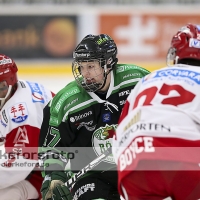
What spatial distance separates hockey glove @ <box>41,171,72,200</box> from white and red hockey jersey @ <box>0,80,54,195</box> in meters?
0.30

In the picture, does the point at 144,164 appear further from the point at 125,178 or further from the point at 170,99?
the point at 170,99

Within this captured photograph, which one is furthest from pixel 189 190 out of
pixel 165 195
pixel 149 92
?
pixel 149 92

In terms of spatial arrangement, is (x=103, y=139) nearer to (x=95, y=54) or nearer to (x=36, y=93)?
(x=95, y=54)

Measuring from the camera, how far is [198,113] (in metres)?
2.29

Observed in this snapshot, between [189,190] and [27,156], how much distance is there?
4.66 ft

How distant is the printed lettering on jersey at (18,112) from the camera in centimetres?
342

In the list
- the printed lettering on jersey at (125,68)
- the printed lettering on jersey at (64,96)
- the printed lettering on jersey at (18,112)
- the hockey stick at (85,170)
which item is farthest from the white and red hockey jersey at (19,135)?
the printed lettering on jersey at (125,68)

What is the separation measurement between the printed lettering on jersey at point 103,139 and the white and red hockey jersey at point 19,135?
404mm

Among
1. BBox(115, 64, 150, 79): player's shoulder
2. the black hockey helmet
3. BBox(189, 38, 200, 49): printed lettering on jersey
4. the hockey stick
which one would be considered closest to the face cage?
the black hockey helmet

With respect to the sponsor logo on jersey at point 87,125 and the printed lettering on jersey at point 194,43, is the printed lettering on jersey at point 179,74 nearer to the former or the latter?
the printed lettering on jersey at point 194,43

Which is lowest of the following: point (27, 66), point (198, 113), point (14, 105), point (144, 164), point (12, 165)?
point (27, 66)

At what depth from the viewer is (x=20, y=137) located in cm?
344

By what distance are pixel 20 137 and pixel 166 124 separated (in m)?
1.36

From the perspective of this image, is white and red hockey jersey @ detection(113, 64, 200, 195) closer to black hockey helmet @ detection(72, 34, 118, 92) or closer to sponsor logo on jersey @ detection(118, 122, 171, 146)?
sponsor logo on jersey @ detection(118, 122, 171, 146)
